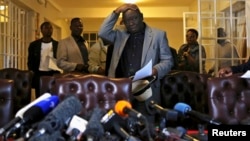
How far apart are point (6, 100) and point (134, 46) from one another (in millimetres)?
843

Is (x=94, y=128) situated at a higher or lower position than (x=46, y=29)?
lower

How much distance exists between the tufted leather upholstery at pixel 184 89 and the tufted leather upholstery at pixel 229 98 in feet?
2.28

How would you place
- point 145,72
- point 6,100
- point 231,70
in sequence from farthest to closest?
point 231,70 < point 6,100 < point 145,72

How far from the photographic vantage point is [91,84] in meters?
1.99

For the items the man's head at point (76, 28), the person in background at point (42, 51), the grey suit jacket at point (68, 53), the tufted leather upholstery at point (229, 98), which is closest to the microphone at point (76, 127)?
the tufted leather upholstery at point (229, 98)

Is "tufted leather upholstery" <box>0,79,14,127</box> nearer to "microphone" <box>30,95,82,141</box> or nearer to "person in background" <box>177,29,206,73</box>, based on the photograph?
"microphone" <box>30,95,82,141</box>

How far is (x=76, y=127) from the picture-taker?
3.20 feet

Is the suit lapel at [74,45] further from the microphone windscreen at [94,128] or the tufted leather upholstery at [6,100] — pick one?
the microphone windscreen at [94,128]

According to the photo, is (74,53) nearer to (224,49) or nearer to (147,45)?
(147,45)

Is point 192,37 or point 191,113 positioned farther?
point 192,37

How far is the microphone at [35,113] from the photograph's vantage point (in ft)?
3.19

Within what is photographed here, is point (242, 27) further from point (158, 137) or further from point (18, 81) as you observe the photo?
point (158, 137)

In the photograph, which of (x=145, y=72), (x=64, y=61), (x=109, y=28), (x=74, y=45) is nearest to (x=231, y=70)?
(x=145, y=72)

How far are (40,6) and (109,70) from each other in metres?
5.11
